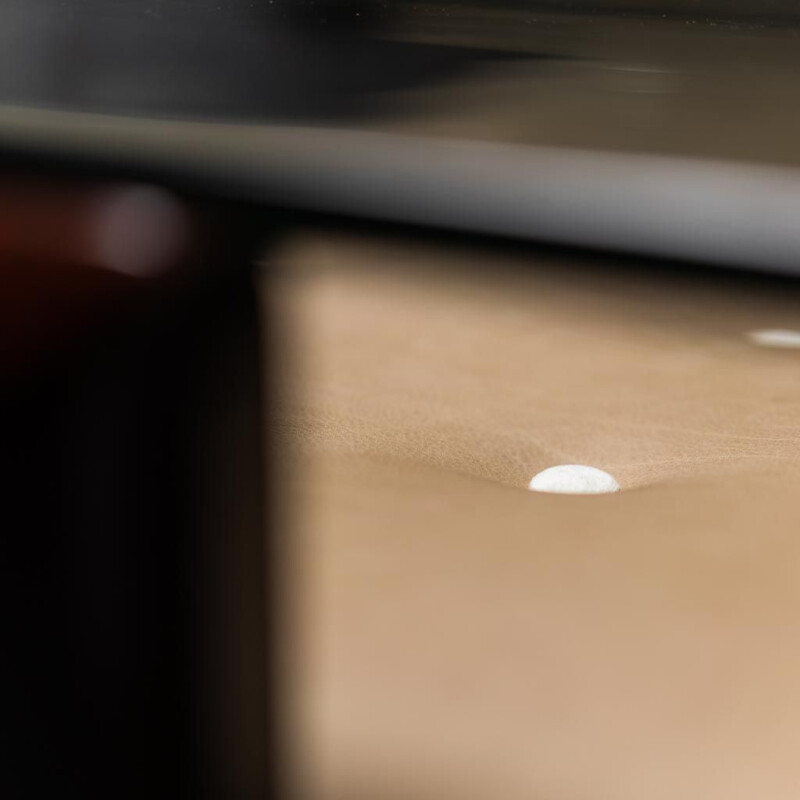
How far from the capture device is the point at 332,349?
1.17ft

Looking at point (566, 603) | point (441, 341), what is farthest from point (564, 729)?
point (441, 341)

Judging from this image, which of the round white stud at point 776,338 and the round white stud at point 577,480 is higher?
the round white stud at point 776,338

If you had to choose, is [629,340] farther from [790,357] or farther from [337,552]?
[337,552]

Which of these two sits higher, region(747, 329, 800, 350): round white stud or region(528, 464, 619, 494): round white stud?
region(747, 329, 800, 350): round white stud

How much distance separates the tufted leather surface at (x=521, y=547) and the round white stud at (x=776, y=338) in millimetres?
10

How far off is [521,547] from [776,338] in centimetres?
14

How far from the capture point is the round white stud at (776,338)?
0.27 metres

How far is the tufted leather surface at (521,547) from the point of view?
0.33 metres

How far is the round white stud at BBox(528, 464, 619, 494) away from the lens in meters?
0.37

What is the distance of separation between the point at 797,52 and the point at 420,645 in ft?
0.78

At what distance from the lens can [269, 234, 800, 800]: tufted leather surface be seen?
1.08ft

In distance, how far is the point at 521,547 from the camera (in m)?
0.39

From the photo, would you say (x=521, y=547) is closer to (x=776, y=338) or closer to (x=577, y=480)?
(x=577, y=480)

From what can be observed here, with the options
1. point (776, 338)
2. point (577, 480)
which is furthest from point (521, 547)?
point (776, 338)
